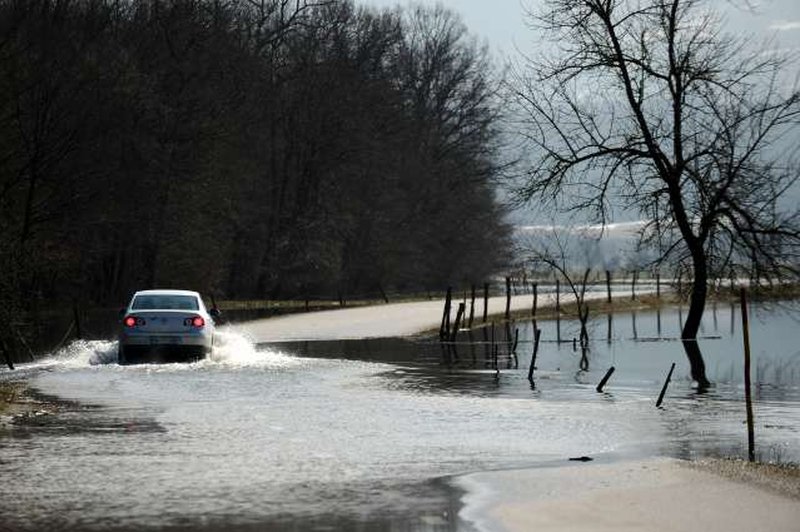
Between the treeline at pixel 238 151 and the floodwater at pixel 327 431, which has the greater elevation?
the treeline at pixel 238 151

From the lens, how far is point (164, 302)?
31.6m

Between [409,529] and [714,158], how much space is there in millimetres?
28224

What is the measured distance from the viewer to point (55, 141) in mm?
52750

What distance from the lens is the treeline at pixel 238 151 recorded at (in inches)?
2121

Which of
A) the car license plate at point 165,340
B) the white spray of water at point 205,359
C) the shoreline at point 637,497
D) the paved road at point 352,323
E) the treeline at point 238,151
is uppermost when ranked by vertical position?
the treeline at point 238,151

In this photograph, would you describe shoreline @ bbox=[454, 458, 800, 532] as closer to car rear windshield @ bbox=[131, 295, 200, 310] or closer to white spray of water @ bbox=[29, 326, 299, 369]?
white spray of water @ bbox=[29, 326, 299, 369]

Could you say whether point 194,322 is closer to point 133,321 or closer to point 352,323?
point 133,321

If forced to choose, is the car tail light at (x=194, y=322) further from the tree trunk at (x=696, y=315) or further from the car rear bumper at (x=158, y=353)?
the tree trunk at (x=696, y=315)

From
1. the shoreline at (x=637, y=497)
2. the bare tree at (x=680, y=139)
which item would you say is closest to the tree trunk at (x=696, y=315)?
the bare tree at (x=680, y=139)

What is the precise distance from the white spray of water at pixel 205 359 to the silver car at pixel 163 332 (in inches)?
10.8

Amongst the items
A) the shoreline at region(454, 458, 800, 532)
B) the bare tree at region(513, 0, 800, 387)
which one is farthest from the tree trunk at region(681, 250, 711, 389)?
the shoreline at region(454, 458, 800, 532)

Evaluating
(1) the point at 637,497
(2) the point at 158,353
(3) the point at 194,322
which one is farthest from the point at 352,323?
(1) the point at 637,497

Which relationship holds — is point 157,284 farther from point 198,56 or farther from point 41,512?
point 41,512

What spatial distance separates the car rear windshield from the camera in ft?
103
